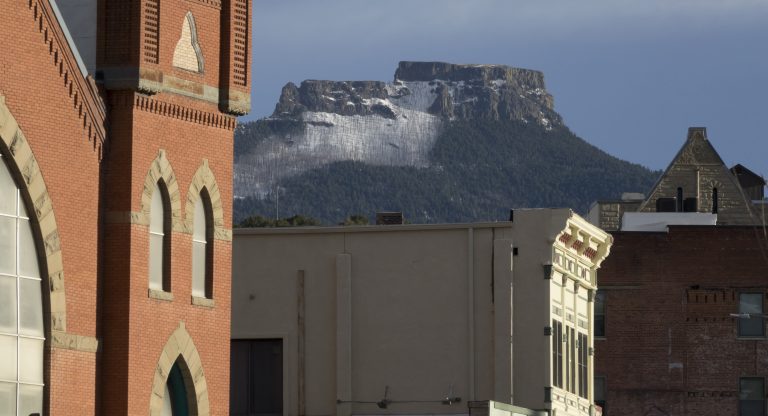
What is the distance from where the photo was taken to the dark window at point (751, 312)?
80375mm

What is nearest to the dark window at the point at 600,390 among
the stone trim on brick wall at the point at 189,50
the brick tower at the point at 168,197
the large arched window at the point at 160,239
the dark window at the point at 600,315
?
the dark window at the point at 600,315

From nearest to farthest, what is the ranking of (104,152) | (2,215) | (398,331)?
1. (2,215)
2. (104,152)
3. (398,331)

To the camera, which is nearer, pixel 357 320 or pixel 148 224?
pixel 148 224

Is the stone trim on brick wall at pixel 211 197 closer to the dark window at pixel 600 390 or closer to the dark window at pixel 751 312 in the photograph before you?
the dark window at pixel 600 390

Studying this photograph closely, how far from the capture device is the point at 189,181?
3709cm

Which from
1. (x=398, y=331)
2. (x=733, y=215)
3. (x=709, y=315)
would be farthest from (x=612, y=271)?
(x=398, y=331)

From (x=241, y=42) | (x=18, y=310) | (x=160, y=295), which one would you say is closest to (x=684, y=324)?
(x=241, y=42)

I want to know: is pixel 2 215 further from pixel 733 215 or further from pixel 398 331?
pixel 733 215

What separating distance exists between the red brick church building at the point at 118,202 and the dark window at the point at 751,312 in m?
45.7

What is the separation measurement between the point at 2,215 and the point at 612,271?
164ft

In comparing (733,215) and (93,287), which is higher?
(733,215)

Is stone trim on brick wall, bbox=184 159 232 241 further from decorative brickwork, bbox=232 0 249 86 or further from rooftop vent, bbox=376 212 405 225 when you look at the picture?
rooftop vent, bbox=376 212 405 225

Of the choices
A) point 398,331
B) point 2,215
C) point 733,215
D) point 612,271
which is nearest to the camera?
point 2,215

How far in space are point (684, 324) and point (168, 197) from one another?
4761cm
